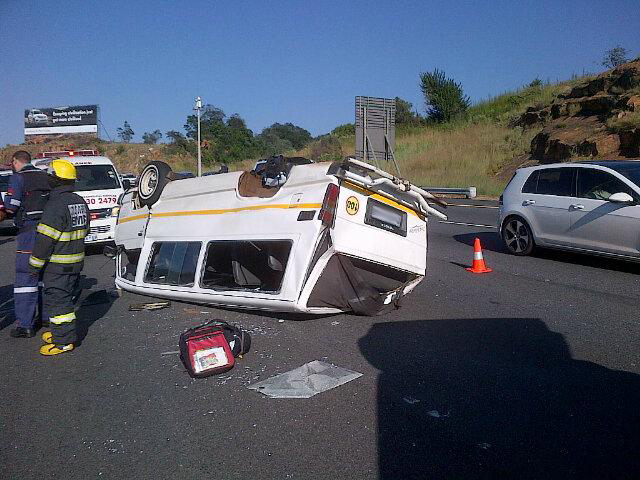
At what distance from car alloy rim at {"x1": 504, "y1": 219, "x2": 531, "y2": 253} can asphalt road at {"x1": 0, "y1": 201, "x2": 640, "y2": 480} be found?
3.15m

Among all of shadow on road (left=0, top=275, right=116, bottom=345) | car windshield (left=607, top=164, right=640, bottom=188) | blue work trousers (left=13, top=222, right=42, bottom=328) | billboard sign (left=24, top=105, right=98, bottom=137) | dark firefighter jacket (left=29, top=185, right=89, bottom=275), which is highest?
billboard sign (left=24, top=105, right=98, bottom=137)

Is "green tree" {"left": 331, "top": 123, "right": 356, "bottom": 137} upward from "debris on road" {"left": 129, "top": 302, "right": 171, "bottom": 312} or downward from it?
upward

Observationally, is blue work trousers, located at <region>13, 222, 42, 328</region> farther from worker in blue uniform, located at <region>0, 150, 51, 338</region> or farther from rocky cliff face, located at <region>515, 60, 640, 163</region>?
rocky cliff face, located at <region>515, 60, 640, 163</region>

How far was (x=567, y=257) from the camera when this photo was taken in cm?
1030

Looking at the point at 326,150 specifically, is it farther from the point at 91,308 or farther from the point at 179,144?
the point at 91,308

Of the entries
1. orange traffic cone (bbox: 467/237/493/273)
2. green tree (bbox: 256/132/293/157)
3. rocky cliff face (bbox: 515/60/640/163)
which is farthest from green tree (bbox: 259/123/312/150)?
orange traffic cone (bbox: 467/237/493/273)

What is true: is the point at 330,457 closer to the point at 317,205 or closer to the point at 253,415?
the point at 253,415

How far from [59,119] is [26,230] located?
43.8m

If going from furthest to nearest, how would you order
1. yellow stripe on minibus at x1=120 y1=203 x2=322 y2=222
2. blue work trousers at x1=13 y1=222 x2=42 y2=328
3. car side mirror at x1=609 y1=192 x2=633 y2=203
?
car side mirror at x1=609 y1=192 x2=633 y2=203 < blue work trousers at x1=13 y1=222 x2=42 y2=328 < yellow stripe on minibus at x1=120 y1=203 x2=322 y2=222

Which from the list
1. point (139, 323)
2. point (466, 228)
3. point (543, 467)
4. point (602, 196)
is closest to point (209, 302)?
point (139, 323)

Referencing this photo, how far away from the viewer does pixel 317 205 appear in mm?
5789

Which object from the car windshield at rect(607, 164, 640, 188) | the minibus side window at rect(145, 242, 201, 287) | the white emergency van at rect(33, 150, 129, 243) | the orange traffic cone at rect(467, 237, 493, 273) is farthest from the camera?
the white emergency van at rect(33, 150, 129, 243)

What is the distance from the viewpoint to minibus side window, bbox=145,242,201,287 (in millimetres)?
6879

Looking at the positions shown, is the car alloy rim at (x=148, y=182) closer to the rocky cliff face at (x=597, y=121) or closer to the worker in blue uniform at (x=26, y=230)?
the worker in blue uniform at (x=26, y=230)
